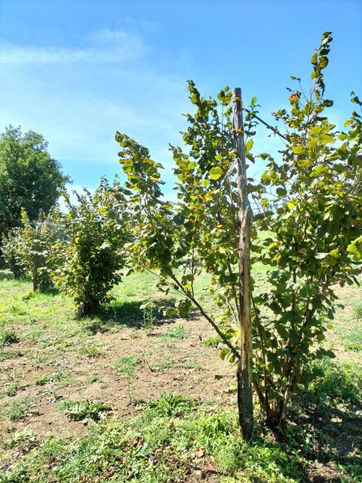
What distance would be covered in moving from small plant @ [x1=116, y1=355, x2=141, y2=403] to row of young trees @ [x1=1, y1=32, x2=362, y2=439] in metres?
1.75

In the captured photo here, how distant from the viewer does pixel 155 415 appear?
3340 millimetres

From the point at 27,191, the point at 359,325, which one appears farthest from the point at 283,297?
the point at 27,191

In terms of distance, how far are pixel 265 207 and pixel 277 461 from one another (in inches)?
78.2

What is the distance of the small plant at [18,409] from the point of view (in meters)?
3.52

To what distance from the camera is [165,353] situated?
490 centimetres

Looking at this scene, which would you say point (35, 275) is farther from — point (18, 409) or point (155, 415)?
point (155, 415)

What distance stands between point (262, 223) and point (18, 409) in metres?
3.24

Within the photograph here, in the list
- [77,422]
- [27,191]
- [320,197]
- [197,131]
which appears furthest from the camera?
[27,191]

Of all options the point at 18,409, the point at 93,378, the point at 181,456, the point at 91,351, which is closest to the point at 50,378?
the point at 93,378

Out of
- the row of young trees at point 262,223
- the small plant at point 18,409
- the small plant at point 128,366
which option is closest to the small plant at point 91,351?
the small plant at point 128,366

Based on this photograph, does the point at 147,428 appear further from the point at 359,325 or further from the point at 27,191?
the point at 27,191

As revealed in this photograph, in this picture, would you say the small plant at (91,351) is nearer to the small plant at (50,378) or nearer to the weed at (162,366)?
the small plant at (50,378)

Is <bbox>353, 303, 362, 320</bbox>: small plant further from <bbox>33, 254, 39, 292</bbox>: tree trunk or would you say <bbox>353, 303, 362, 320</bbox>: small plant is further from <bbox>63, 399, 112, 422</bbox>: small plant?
<bbox>33, 254, 39, 292</bbox>: tree trunk

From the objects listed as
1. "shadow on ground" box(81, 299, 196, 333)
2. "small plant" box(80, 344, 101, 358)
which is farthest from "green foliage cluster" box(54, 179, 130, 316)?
"small plant" box(80, 344, 101, 358)
